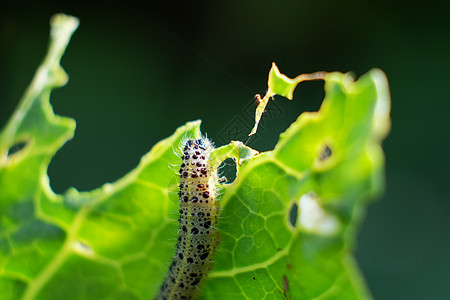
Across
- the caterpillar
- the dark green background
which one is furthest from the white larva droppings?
the dark green background

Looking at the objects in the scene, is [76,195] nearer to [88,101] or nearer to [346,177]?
[346,177]

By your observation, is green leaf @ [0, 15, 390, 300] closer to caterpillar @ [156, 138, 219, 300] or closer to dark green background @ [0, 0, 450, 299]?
caterpillar @ [156, 138, 219, 300]

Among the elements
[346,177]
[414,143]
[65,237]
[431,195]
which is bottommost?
[346,177]

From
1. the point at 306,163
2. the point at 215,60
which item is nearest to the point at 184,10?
the point at 215,60

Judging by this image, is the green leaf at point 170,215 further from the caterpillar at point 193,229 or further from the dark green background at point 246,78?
the dark green background at point 246,78

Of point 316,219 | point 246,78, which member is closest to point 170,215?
point 316,219

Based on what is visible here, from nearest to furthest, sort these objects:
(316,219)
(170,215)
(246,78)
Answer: (316,219) < (170,215) < (246,78)

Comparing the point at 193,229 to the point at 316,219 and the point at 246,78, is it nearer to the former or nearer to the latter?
the point at 316,219
